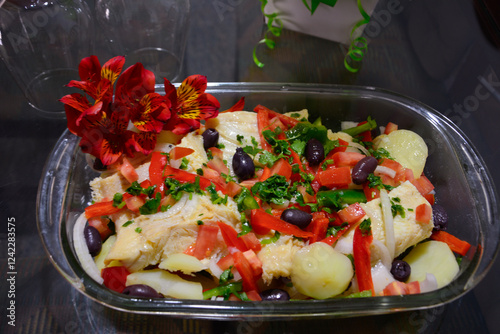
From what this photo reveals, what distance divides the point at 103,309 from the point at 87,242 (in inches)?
14.3

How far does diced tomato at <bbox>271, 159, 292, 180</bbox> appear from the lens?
7.06ft

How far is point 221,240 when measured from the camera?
197cm

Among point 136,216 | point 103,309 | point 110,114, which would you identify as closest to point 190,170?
point 136,216

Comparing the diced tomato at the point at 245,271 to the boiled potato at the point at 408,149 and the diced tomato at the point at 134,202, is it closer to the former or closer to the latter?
the diced tomato at the point at 134,202

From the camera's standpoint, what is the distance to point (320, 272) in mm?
1792

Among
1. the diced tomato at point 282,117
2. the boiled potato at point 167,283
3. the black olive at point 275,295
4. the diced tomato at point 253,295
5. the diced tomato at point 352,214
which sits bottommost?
the boiled potato at point 167,283

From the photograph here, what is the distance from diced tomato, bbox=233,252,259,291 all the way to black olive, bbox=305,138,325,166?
0.64 metres

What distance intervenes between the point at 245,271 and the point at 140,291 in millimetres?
444

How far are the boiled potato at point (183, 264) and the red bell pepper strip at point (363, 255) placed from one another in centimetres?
68

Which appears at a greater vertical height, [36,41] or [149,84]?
[149,84]

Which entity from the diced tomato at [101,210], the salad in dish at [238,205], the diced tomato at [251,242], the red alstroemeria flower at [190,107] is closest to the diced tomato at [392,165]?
the salad in dish at [238,205]

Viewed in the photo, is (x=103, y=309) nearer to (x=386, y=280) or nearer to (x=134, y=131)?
(x=134, y=131)

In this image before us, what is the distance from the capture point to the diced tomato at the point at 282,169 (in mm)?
2152

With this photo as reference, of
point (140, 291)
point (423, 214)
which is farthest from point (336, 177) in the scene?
point (140, 291)
